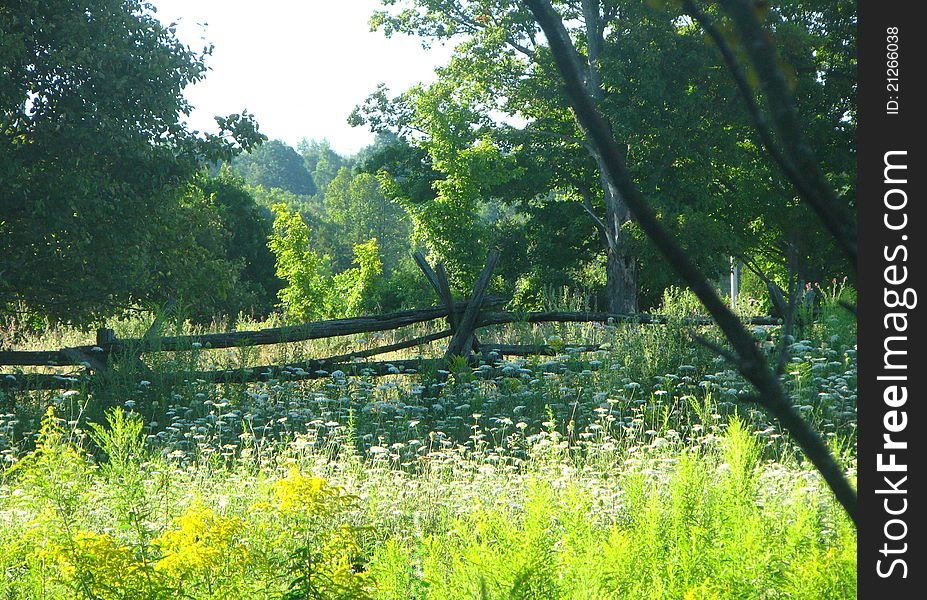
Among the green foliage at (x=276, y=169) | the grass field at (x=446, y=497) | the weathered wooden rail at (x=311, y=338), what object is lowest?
the grass field at (x=446, y=497)

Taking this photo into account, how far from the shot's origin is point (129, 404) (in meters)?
7.09

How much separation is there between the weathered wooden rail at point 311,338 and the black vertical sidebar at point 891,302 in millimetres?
6806

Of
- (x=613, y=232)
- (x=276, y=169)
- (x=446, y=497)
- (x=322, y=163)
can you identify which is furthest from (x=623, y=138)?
(x=322, y=163)

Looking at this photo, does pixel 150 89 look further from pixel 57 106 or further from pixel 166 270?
pixel 166 270

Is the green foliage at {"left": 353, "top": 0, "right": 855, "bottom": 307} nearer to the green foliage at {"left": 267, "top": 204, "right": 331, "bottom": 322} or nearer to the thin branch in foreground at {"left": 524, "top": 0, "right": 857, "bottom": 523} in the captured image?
the green foliage at {"left": 267, "top": 204, "right": 331, "bottom": 322}

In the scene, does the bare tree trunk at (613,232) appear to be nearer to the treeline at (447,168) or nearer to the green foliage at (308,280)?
the treeline at (447,168)

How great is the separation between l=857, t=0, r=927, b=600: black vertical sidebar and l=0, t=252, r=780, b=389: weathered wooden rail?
22.3 ft

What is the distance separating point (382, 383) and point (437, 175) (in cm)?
1449

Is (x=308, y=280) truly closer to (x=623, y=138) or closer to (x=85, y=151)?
(x=623, y=138)

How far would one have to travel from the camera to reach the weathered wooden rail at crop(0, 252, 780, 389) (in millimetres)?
8422

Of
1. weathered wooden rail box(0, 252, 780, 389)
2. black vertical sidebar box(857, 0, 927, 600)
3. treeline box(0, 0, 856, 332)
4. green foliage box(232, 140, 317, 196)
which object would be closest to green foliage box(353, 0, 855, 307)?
treeline box(0, 0, 856, 332)

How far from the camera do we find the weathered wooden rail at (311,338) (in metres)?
8.42

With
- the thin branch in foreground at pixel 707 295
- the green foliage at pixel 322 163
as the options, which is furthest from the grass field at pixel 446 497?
the green foliage at pixel 322 163

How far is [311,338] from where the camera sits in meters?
9.10
